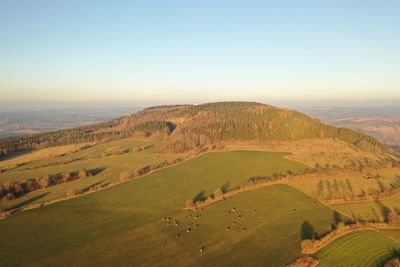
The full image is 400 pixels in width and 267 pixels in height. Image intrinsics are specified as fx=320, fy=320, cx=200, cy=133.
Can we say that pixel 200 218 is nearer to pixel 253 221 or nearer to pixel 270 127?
pixel 253 221

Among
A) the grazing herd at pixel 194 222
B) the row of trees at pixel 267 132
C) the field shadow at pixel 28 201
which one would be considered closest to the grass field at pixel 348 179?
the grazing herd at pixel 194 222

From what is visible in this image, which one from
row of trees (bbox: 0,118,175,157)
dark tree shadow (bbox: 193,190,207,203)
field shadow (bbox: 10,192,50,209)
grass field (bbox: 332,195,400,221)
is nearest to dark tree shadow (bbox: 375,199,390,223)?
grass field (bbox: 332,195,400,221)

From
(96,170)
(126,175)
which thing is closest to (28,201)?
(126,175)

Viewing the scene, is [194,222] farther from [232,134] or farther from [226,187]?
[232,134]

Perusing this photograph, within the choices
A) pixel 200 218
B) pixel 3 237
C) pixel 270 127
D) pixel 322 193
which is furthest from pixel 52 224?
pixel 270 127

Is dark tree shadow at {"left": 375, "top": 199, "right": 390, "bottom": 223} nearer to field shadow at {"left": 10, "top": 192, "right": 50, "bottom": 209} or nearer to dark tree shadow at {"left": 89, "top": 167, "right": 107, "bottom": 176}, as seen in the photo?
field shadow at {"left": 10, "top": 192, "right": 50, "bottom": 209}
